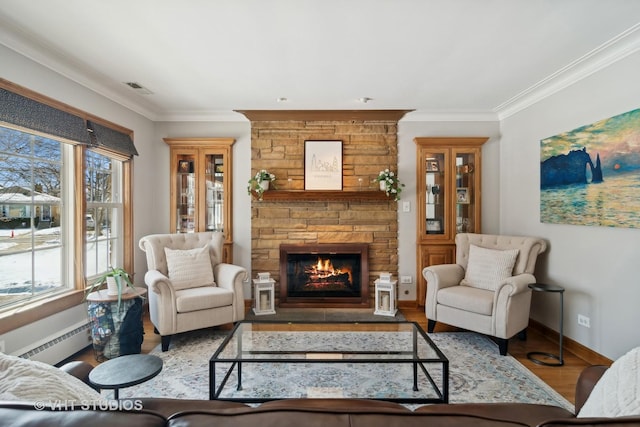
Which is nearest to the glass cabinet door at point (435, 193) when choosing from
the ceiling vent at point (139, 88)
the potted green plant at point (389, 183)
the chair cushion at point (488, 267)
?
the potted green plant at point (389, 183)

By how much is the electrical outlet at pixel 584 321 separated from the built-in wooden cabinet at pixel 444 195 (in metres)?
1.42

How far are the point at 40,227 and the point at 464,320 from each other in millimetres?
3762

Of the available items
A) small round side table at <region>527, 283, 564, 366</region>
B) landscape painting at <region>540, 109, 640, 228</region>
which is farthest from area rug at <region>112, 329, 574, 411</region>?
landscape painting at <region>540, 109, 640, 228</region>

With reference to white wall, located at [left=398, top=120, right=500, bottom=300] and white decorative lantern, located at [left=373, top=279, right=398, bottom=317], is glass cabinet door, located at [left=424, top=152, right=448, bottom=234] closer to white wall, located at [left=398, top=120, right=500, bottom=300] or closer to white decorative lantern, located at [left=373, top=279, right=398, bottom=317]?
white wall, located at [left=398, top=120, right=500, bottom=300]

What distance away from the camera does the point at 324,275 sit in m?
4.22

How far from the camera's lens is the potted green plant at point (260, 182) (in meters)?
3.94

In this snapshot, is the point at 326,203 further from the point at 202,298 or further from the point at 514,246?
the point at 514,246

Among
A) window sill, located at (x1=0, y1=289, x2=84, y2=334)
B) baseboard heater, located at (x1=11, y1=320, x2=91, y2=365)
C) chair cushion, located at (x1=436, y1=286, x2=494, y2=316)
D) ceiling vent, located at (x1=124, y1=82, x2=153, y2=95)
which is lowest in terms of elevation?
baseboard heater, located at (x1=11, y1=320, x2=91, y2=365)

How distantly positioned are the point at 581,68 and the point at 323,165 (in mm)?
2656

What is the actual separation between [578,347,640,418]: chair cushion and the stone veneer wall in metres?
3.17

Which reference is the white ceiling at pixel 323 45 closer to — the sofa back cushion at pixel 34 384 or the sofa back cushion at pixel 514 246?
the sofa back cushion at pixel 514 246

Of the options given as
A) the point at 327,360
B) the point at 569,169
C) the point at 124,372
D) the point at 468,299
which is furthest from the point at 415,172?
the point at 124,372

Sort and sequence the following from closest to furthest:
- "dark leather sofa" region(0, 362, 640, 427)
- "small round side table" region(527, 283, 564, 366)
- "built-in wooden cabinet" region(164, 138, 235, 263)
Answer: "dark leather sofa" region(0, 362, 640, 427), "small round side table" region(527, 283, 564, 366), "built-in wooden cabinet" region(164, 138, 235, 263)

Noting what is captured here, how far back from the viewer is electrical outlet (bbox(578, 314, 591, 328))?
9.04 feet
